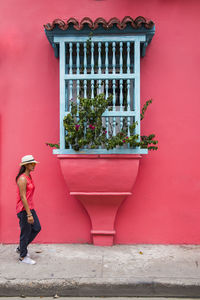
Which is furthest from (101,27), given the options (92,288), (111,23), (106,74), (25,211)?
(92,288)

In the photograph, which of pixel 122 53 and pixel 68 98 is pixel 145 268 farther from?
pixel 122 53

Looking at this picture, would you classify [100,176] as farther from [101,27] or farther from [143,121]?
[101,27]

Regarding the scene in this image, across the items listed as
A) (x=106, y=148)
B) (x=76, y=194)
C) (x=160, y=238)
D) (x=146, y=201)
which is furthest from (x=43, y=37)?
(x=160, y=238)

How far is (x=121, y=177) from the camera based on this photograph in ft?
14.1

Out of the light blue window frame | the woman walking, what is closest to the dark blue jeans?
the woman walking

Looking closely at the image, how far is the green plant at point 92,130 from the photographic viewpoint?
162 inches

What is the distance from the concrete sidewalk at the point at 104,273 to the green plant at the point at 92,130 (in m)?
1.55

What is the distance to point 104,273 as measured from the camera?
11.7 feet

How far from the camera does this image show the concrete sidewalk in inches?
131

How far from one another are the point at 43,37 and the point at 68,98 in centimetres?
113

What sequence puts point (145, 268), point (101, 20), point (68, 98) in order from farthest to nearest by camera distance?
1. point (68, 98)
2. point (101, 20)
3. point (145, 268)

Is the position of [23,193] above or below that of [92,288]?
above

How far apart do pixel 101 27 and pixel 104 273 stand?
3.35 metres

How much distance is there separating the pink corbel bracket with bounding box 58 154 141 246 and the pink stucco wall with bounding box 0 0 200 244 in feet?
1.26
